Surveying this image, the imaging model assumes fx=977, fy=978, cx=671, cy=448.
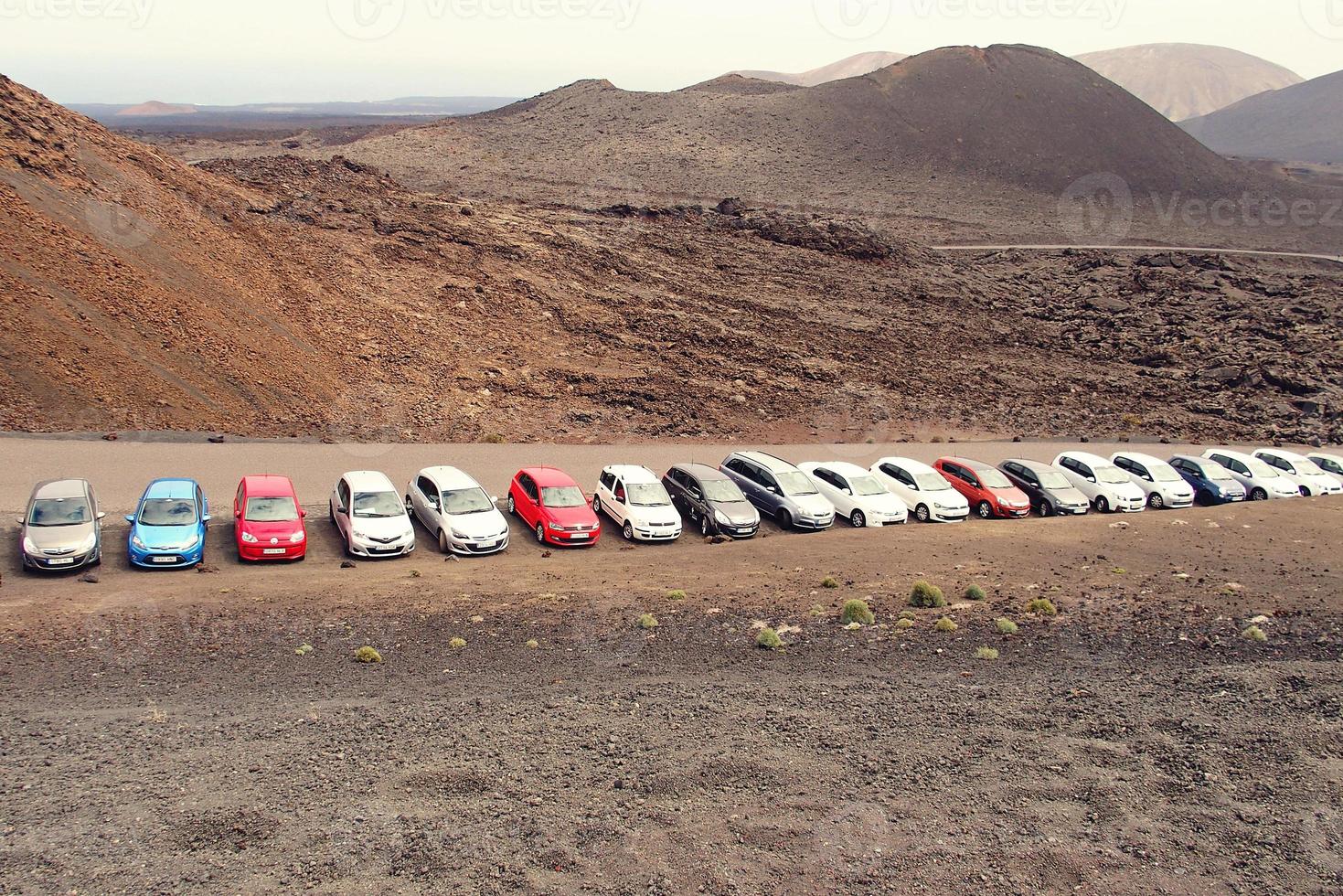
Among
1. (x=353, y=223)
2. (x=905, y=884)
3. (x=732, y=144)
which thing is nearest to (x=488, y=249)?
(x=353, y=223)

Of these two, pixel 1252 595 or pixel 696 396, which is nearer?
pixel 1252 595

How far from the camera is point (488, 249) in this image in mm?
42250

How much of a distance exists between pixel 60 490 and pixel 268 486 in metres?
3.66

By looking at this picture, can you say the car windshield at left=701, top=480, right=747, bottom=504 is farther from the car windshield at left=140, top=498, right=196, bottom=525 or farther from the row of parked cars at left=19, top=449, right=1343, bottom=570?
the car windshield at left=140, top=498, right=196, bottom=525

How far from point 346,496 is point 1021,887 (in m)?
15.4

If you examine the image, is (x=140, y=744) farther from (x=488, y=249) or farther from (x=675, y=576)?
(x=488, y=249)

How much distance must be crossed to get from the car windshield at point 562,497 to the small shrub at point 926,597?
787 cm

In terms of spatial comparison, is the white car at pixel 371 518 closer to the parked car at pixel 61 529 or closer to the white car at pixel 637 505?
the parked car at pixel 61 529

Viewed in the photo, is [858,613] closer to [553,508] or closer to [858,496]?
[553,508]

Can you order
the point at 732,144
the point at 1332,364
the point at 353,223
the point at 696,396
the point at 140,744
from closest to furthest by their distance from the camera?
the point at 140,744 < the point at 696,396 < the point at 353,223 < the point at 1332,364 < the point at 732,144

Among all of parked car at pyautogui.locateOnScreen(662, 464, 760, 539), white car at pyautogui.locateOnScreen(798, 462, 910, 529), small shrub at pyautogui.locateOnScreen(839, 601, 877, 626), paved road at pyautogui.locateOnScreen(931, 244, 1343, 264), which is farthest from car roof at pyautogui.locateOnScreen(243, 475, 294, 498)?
paved road at pyautogui.locateOnScreen(931, 244, 1343, 264)

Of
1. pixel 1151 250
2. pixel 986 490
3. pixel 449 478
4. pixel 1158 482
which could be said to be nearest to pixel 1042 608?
pixel 986 490

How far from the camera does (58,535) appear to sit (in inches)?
683

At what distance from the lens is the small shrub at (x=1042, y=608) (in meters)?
16.1
